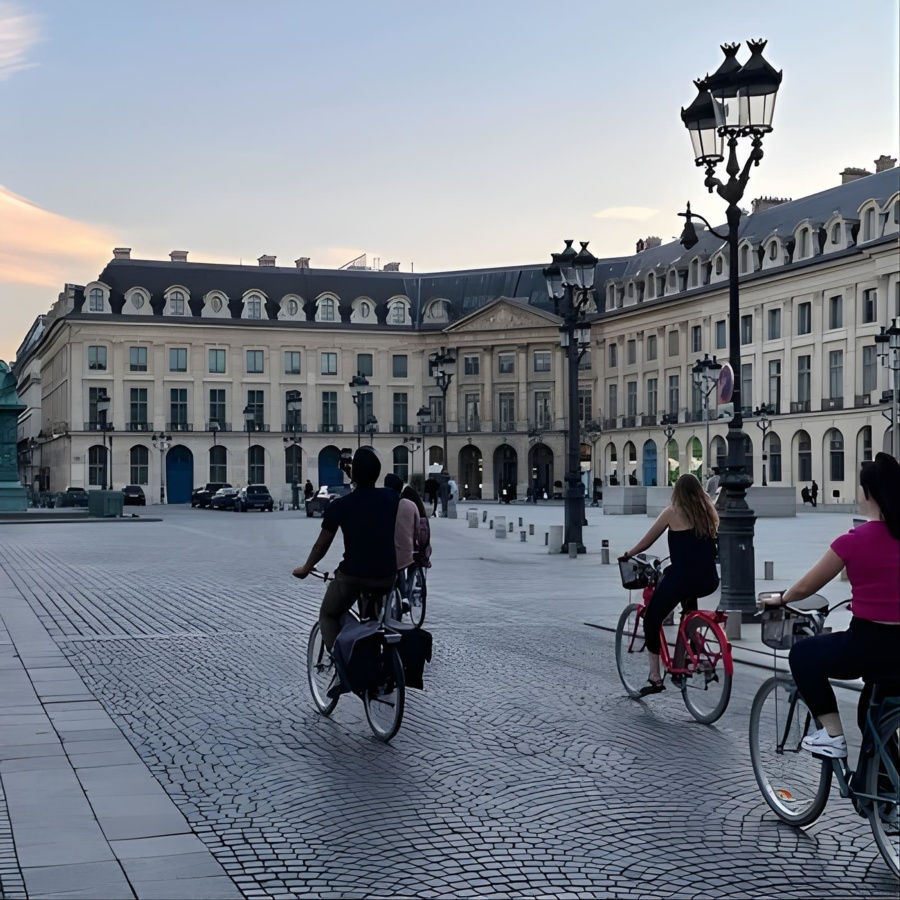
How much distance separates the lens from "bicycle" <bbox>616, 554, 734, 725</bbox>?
8891 mm

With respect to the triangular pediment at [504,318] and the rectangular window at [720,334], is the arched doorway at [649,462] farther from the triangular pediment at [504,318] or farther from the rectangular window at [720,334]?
the triangular pediment at [504,318]

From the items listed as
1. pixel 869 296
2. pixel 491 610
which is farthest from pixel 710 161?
pixel 869 296

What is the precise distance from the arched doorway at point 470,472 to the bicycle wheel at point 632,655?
92.5 metres

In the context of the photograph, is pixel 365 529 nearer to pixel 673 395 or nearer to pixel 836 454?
pixel 836 454

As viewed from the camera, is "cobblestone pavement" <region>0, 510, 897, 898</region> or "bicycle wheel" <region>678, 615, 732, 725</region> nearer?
"cobblestone pavement" <region>0, 510, 897, 898</region>

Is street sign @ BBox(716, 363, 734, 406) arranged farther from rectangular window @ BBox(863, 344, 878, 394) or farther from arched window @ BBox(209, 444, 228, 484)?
arched window @ BBox(209, 444, 228, 484)

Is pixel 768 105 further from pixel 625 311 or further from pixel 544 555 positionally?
pixel 625 311

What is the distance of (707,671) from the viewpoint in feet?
29.6

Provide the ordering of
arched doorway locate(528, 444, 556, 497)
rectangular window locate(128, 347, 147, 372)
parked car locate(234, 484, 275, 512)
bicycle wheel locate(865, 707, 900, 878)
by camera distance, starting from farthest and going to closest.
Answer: arched doorway locate(528, 444, 556, 497)
rectangular window locate(128, 347, 147, 372)
parked car locate(234, 484, 275, 512)
bicycle wheel locate(865, 707, 900, 878)

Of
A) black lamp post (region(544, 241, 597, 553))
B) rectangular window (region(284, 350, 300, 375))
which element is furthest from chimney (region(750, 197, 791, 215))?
black lamp post (region(544, 241, 597, 553))

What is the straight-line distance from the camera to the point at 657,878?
567 centimetres

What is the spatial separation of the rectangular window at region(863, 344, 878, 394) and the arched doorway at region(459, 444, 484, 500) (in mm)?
40992

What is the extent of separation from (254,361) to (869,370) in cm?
4961

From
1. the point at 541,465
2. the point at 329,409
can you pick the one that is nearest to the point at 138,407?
the point at 329,409
